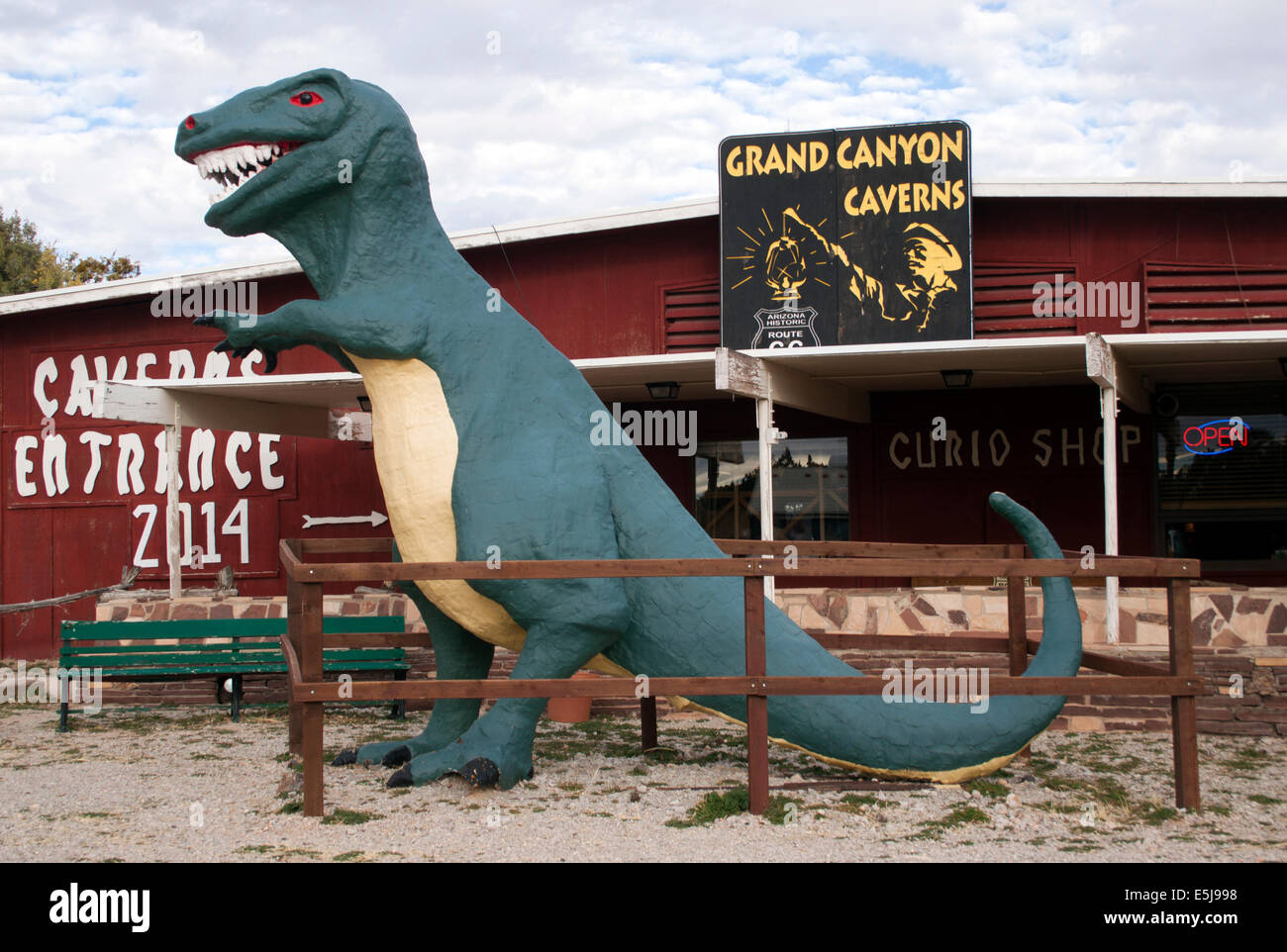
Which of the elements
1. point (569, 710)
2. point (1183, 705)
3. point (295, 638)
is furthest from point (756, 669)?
point (569, 710)

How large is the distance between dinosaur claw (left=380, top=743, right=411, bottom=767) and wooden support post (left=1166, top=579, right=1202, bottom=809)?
334 cm

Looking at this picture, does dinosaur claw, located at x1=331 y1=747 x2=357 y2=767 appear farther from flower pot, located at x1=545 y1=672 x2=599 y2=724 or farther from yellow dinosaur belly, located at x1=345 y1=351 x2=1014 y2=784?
flower pot, located at x1=545 y1=672 x2=599 y2=724

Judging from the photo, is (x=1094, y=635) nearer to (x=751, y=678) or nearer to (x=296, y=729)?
(x=751, y=678)

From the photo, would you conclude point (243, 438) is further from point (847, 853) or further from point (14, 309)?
point (847, 853)

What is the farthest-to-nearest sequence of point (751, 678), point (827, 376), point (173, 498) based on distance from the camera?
point (827, 376) → point (173, 498) → point (751, 678)

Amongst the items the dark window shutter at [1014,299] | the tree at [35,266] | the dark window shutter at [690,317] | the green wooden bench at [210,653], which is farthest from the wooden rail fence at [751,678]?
the tree at [35,266]

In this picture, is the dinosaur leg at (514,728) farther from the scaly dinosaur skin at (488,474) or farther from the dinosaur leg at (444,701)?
the dinosaur leg at (444,701)

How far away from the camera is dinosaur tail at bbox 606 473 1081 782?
4762 millimetres

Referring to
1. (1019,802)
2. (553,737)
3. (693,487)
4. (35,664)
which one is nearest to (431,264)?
(553,737)

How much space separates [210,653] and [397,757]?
9.33 feet

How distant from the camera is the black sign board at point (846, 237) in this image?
9.66 metres

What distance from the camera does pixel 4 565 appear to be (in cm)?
1176

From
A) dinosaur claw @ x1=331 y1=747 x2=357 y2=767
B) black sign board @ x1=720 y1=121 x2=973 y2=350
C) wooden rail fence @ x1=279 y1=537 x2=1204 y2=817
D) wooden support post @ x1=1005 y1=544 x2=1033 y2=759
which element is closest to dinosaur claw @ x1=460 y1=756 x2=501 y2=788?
wooden rail fence @ x1=279 y1=537 x2=1204 y2=817

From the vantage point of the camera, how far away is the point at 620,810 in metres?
4.61
